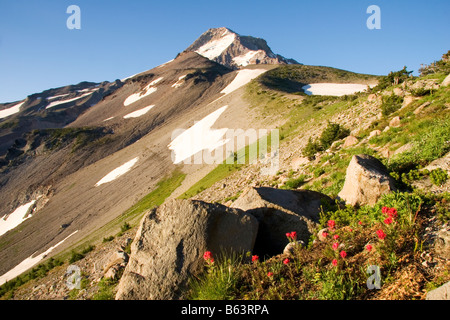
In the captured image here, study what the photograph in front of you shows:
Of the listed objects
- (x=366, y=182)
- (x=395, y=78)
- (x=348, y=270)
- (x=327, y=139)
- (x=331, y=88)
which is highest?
(x=331, y=88)

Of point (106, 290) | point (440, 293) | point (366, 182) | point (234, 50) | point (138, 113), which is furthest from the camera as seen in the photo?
point (234, 50)

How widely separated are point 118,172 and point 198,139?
13838mm

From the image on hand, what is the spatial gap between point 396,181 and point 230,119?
34945mm

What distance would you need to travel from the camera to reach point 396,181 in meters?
6.87

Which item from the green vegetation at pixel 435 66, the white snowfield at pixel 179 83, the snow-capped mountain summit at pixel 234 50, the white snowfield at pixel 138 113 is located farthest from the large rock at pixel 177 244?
the snow-capped mountain summit at pixel 234 50

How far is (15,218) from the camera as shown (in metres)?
42.9

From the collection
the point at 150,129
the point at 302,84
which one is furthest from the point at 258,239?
the point at 302,84

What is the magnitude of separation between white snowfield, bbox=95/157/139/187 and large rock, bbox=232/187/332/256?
113 feet

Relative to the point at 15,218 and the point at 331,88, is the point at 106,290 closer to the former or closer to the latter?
the point at 15,218

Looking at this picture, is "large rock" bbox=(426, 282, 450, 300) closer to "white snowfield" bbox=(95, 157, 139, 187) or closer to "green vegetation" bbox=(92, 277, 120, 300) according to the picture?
"green vegetation" bbox=(92, 277, 120, 300)

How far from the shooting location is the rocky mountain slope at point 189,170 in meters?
6.84

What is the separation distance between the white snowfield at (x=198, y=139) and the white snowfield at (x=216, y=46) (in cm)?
12720

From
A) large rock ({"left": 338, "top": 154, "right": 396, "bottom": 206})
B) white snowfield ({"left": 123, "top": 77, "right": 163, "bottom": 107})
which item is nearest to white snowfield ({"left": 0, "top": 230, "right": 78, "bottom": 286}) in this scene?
large rock ({"left": 338, "top": 154, "right": 396, "bottom": 206})

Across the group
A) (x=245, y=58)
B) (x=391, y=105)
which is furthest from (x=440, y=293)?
(x=245, y=58)
